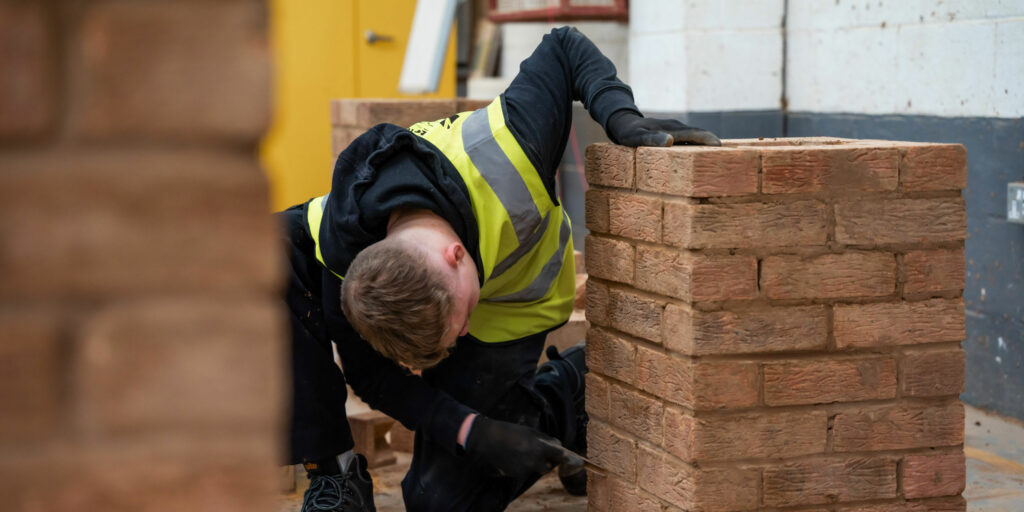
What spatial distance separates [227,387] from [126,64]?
0.75ft

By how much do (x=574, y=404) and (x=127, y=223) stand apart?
8.28ft

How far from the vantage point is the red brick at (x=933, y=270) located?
224 centimetres

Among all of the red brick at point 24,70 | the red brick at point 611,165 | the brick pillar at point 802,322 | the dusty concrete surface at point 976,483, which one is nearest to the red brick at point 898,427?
the brick pillar at point 802,322

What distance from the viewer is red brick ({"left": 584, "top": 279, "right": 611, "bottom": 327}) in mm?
2518

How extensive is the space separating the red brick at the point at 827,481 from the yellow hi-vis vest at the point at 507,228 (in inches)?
32.1

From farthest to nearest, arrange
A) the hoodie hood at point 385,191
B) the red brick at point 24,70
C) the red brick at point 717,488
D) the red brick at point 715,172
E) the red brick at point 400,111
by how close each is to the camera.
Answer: the red brick at point 400,111 < the hoodie hood at point 385,191 < the red brick at point 717,488 < the red brick at point 715,172 < the red brick at point 24,70

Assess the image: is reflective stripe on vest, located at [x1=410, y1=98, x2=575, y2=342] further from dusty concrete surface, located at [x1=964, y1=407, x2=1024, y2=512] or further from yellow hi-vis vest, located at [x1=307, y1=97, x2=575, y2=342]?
dusty concrete surface, located at [x1=964, y1=407, x2=1024, y2=512]

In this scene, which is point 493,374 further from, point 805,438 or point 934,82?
point 934,82

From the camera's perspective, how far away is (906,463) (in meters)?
2.30

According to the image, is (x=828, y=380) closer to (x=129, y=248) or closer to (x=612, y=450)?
(x=612, y=450)

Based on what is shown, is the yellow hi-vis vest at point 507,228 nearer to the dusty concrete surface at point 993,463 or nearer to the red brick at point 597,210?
the red brick at point 597,210

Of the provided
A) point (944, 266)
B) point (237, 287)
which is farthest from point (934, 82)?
point (237, 287)

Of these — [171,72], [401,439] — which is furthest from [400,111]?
[171,72]

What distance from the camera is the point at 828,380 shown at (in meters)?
2.22
